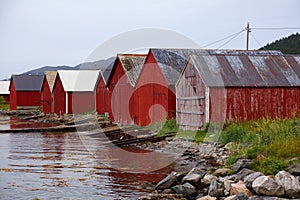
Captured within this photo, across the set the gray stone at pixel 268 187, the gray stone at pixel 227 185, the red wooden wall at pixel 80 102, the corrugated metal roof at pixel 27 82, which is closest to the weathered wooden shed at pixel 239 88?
the gray stone at pixel 227 185

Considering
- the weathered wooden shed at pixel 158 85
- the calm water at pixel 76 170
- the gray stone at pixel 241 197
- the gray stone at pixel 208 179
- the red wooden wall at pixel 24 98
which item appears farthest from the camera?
the red wooden wall at pixel 24 98

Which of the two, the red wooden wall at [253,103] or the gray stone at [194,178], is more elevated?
the red wooden wall at [253,103]

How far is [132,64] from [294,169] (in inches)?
885

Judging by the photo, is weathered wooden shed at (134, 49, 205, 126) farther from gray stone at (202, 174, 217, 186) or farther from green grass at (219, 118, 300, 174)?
gray stone at (202, 174, 217, 186)

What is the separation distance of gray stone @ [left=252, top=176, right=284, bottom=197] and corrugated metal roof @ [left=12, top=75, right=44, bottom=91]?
5677cm

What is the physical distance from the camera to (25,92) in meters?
65.4

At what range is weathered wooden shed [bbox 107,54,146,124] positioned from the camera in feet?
109

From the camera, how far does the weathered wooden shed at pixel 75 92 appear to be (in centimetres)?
4850

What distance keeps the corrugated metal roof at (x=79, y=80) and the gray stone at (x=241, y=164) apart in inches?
1367

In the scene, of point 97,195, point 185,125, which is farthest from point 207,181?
point 185,125

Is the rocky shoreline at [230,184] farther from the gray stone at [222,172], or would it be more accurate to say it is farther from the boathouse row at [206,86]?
the boathouse row at [206,86]

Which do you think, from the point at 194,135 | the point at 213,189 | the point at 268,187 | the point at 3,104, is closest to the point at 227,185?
the point at 213,189

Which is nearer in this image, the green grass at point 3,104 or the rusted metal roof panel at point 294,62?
the rusted metal roof panel at point 294,62

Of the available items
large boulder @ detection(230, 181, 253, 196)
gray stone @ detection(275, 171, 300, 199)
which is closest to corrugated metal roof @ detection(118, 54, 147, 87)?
large boulder @ detection(230, 181, 253, 196)
